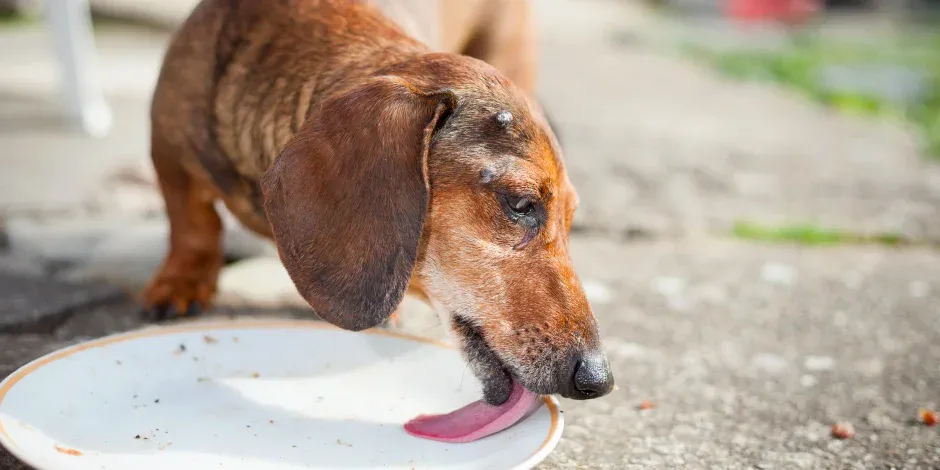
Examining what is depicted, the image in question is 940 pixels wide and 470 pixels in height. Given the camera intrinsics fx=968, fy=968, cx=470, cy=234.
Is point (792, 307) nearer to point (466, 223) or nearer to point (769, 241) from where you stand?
point (769, 241)

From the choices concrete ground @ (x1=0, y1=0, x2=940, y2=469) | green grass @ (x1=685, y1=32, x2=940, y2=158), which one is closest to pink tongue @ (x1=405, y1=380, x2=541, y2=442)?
concrete ground @ (x1=0, y1=0, x2=940, y2=469)

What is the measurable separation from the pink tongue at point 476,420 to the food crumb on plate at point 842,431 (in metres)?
0.97

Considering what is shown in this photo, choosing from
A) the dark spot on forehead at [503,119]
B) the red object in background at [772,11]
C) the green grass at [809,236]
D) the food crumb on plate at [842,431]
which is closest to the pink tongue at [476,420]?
the dark spot on forehead at [503,119]

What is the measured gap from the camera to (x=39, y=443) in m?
1.92

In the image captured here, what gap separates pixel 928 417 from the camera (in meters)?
2.79

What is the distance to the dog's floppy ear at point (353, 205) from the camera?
7.04 ft

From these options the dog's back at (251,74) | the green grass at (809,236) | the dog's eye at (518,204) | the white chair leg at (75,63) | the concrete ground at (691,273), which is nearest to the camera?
the dog's eye at (518,204)

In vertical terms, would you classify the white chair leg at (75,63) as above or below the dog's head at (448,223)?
below

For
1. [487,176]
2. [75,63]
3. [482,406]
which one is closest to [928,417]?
[482,406]

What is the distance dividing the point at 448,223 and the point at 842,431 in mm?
1286

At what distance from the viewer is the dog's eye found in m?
2.25

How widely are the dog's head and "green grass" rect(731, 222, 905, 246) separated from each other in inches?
100

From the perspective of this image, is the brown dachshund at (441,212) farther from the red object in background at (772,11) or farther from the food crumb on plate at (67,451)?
the red object in background at (772,11)

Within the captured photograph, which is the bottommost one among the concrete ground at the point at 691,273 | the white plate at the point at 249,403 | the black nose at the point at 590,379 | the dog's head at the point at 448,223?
the concrete ground at the point at 691,273
